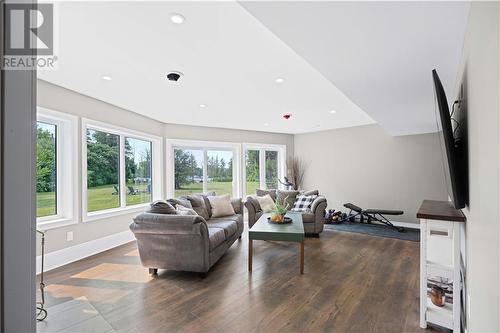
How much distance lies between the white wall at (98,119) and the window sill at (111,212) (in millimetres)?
61

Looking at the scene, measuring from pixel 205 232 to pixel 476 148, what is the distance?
256 cm

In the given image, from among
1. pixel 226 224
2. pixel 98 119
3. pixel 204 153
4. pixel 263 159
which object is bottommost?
pixel 226 224

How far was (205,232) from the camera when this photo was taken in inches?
116

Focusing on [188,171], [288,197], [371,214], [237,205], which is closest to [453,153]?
[237,205]

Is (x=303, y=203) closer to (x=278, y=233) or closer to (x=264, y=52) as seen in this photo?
(x=278, y=233)

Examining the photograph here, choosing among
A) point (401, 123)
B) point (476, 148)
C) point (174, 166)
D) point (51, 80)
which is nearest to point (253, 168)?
point (174, 166)

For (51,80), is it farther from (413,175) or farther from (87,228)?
(413,175)

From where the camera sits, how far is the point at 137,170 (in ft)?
16.4

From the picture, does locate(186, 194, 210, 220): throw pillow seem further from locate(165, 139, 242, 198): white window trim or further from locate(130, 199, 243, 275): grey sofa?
locate(165, 139, 242, 198): white window trim

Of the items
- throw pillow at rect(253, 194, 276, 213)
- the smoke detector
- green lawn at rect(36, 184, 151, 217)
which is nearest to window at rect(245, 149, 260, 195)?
throw pillow at rect(253, 194, 276, 213)

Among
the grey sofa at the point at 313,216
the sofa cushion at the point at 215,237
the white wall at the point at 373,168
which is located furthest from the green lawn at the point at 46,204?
the white wall at the point at 373,168

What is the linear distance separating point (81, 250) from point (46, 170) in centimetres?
128

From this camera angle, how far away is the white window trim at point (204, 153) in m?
5.53

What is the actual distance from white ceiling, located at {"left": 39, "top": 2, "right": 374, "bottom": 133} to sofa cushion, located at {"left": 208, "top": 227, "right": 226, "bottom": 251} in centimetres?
197
